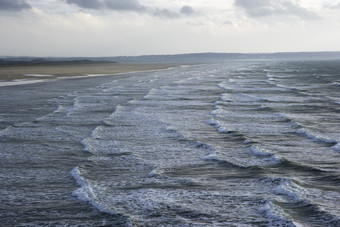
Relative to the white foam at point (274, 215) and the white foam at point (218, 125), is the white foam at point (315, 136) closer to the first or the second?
the white foam at point (218, 125)

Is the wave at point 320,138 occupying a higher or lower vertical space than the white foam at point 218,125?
higher

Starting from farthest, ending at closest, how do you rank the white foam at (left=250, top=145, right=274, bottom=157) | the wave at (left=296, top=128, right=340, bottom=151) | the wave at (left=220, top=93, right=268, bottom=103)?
the wave at (left=220, top=93, right=268, bottom=103)
the wave at (left=296, top=128, right=340, bottom=151)
the white foam at (left=250, top=145, right=274, bottom=157)

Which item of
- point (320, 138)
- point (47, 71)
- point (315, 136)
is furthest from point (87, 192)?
point (47, 71)

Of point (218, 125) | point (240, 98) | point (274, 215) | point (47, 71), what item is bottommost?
point (47, 71)

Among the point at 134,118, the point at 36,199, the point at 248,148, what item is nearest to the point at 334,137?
the point at 248,148

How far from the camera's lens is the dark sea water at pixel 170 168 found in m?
8.17

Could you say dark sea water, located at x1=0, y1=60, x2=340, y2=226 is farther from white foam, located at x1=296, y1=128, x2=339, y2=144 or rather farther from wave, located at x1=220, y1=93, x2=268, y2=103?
wave, located at x1=220, y1=93, x2=268, y2=103

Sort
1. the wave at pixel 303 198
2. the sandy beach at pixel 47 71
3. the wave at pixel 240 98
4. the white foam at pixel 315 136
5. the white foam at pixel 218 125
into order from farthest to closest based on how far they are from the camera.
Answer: the sandy beach at pixel 47 71 → the wave at pixel 240 98 → the white foam at pixel 218 125 → the white foam at pixel 315 136 → the wave at pixel 303 198

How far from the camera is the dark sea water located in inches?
322

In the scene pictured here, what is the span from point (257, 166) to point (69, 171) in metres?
4.44

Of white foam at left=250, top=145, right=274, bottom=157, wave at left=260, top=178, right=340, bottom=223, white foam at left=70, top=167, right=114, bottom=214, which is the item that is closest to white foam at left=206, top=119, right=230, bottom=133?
white foam at left=250, top=145, right=274, bottom=157

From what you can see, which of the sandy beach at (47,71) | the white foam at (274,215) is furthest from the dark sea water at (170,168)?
the sandy beach at (47,71)

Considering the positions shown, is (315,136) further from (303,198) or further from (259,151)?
(303,198)

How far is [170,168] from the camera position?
1148 cm
